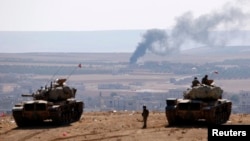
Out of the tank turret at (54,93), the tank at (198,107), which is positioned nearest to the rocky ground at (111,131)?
the tank at (198,107)

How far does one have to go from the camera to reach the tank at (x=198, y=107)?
1657 inches

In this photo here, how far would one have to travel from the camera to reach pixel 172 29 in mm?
191750

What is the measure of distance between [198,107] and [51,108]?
32.4 ft

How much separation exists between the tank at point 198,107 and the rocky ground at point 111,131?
676 millimetres

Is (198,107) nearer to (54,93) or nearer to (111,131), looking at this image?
(111,131)

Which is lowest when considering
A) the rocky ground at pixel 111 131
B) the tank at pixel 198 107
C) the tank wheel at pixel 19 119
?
the rocky ground at pixel 111 131

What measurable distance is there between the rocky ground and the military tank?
2.32 ft

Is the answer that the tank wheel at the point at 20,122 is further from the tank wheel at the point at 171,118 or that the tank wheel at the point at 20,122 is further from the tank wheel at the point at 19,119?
the tank wheel at the point at 171,118

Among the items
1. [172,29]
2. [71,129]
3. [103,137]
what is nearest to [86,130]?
[71,129]

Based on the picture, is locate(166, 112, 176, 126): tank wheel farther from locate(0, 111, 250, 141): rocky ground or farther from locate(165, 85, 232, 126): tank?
locate(0, 111, 250, 141): rocky ground

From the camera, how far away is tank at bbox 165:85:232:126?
42094 millimetres

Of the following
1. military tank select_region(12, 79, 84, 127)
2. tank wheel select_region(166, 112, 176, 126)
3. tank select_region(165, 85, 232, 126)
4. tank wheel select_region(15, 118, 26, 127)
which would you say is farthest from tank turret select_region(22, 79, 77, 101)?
tank wheel select_region(166, 112, 176, 126)

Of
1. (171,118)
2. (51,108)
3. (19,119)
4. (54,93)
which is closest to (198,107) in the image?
(171,118)

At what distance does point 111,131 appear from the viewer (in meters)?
40.6
